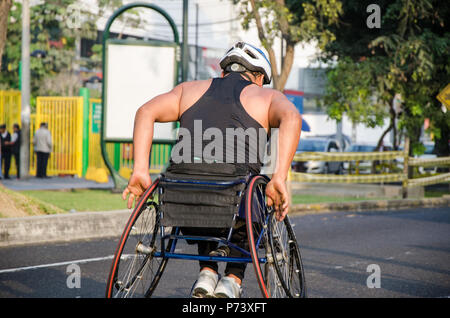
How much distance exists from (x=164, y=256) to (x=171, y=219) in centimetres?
25

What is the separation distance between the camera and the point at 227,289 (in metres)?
3.49

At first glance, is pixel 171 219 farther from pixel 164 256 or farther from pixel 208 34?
pixel 208 34

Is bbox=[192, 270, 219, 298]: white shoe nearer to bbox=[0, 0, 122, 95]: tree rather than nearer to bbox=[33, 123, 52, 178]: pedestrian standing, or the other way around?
bbox=[33, 123, 52, 178]: pedestrian standing

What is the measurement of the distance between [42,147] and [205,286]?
17483 mm

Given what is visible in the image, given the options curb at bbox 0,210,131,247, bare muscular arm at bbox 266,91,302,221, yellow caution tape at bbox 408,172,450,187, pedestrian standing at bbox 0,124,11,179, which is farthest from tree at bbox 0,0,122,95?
bare muscular arm at bbox 266,91,302,221

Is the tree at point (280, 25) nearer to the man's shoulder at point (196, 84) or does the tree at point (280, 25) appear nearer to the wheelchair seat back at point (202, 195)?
the man's shoulder at point (196, 84)

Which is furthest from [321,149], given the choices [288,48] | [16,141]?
[288,48]

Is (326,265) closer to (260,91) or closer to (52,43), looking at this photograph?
(260,91)

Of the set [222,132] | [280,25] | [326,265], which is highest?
[280,25]

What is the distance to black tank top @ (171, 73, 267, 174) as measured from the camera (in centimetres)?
355

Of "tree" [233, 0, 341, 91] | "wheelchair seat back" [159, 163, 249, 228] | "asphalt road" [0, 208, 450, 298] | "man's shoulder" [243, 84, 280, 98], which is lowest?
"asphalt road" [0, 208, 450, 298]

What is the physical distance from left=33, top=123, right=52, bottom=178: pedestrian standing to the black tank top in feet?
56.5

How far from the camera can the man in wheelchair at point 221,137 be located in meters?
3.44
